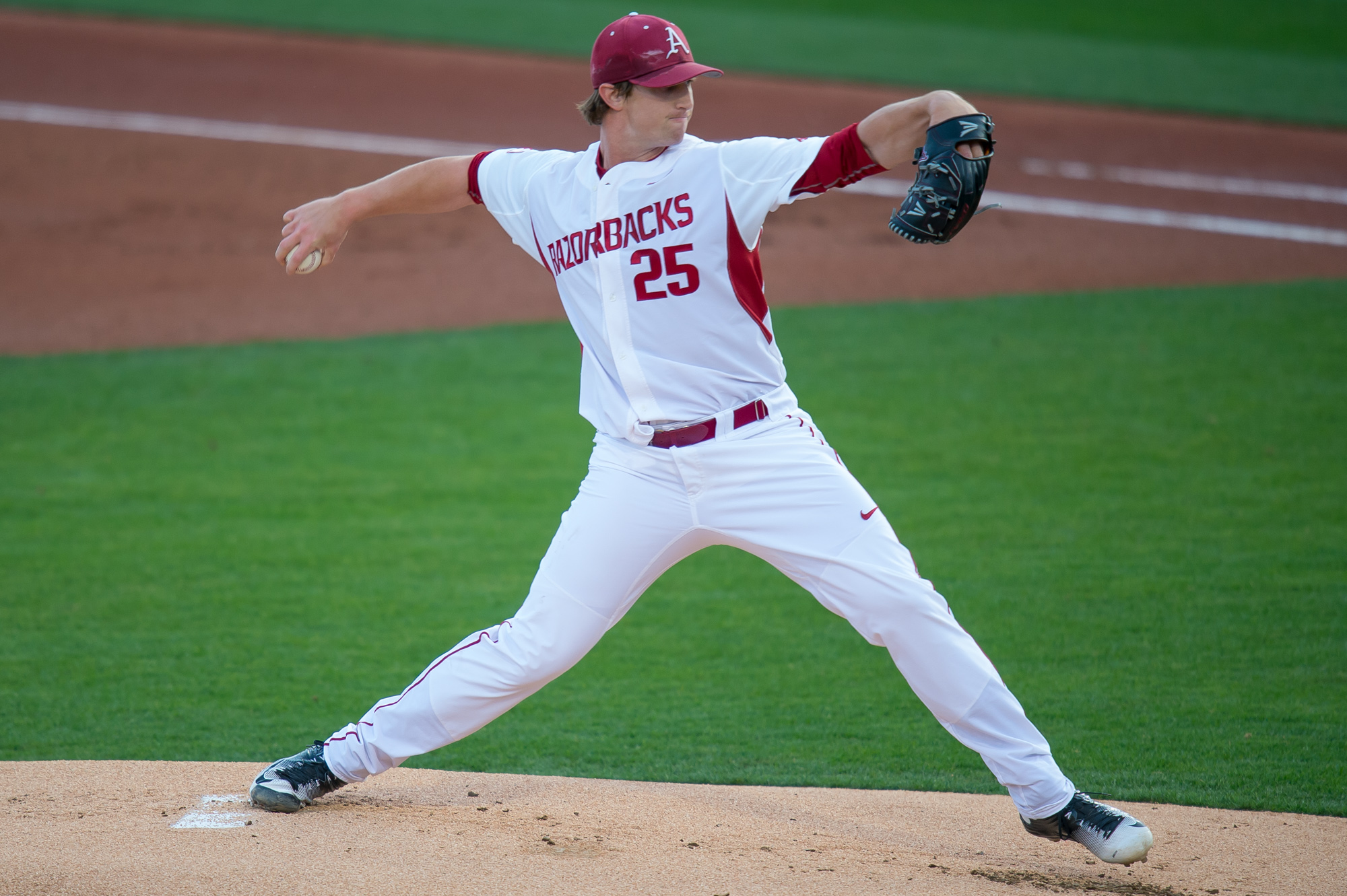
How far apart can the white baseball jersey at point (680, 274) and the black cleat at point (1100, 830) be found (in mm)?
1206

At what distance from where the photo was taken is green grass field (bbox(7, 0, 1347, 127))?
14750mm

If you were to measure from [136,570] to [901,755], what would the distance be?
3.45 metres

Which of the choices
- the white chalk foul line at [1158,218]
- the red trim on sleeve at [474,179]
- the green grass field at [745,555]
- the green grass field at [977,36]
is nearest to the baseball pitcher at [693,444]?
the red trim on sleeve at [474,179]

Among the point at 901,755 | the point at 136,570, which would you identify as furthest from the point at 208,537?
the point at 901,755

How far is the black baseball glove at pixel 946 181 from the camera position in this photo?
2.93 m

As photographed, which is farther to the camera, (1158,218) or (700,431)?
(1158,218)

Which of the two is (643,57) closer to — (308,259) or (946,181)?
(946,181)

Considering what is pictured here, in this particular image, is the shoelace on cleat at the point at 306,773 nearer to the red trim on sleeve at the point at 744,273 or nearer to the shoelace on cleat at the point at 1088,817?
the red trim on sleeve at the point at 744,273

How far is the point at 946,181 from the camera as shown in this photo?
2.93 meters

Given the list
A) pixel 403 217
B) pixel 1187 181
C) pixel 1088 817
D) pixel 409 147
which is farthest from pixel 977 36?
pixel 1088 817

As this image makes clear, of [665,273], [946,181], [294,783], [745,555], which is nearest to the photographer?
[946,181]

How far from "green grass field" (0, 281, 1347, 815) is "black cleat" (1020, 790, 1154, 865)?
2.80ft

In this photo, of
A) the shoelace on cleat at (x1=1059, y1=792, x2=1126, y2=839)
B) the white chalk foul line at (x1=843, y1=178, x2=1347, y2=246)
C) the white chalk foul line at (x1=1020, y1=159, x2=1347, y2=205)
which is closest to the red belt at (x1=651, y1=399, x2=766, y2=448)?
the shoelace on cleat at (x1=1059, y1=792, x2=1126, y2=839)

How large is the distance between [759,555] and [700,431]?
0.33m
